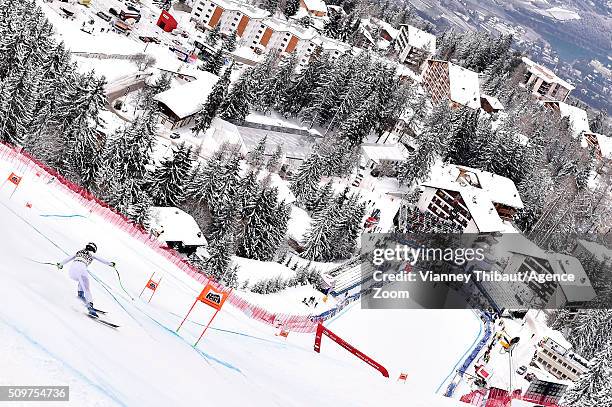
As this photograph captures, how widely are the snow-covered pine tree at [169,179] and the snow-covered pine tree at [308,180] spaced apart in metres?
14.2

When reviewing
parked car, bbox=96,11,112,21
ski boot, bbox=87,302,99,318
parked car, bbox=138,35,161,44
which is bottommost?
parked car, bbox=96,11,112,21

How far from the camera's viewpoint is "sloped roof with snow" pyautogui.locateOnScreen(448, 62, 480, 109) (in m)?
92.2

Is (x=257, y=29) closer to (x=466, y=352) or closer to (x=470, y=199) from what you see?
(x=470, y=199)

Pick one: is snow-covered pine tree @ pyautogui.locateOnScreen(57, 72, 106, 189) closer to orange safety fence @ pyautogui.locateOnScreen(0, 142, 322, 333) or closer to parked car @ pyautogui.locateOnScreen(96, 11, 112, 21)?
orange safety fence @ pyautogui.locateOnScreen(0, 142, 322, 333)

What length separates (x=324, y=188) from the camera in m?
60.6

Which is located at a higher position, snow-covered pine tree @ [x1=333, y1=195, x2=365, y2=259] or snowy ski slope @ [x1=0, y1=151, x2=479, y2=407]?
snowy ski slope @ [x1=0, y1=151, x2=479, y2=407]

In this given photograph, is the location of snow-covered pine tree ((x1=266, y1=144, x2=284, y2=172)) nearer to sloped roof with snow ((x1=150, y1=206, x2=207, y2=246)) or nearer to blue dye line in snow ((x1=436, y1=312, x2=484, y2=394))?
sloped roof with snow ((x1=150, y1=206, x2=207, y2=246))

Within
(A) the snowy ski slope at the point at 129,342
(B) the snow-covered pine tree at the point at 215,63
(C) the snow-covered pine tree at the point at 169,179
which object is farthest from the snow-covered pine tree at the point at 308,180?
(A) the snowy ski slope at the point at 129,342

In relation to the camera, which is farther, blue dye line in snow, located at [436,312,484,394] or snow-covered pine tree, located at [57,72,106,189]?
snow-covered pine tree, located at [57,72,106,189]

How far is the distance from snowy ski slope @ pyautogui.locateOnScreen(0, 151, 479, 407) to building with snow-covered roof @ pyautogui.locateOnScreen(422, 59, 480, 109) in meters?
65.2

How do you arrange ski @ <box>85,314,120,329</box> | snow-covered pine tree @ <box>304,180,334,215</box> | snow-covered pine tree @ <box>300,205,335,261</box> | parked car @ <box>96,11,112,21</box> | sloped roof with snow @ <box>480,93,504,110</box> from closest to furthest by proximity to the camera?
ski @ <box>85,314,120,329</box> < snow-covered pine tree @ <box>300,205,335,261</box> < snow-covered pine tree @ <box>304,180,334,215</box> < parked car @ <box>96,11,112,21</box> < sloped roof with snow @ <box>480,93,504,110</box>

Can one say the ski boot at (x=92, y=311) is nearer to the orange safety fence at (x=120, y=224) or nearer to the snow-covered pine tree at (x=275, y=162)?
the orange safety fence at (x=120, y=224)

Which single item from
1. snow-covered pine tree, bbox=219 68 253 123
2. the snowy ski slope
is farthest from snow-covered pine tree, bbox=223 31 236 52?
the snowy ski slope

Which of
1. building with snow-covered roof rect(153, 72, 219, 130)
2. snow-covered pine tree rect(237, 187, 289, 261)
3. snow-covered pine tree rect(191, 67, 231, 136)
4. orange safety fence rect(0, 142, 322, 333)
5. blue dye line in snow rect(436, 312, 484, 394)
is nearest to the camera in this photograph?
orange safety fence rect(0, 142, 322, 333)
